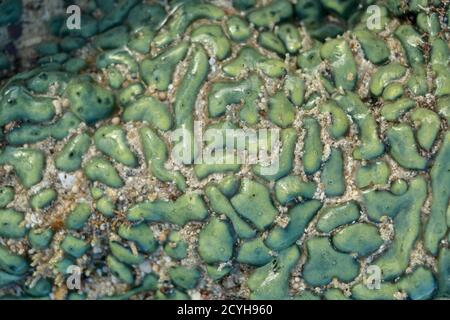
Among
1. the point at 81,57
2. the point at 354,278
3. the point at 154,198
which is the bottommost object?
the point at 354,278

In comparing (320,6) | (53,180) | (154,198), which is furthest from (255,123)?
(53,180)

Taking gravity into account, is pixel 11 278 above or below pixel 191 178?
below

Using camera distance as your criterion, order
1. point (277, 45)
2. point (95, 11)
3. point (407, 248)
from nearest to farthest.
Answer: point (407, 248) < point (277, 45) < point (95, 11)

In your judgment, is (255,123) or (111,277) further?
(111,277)

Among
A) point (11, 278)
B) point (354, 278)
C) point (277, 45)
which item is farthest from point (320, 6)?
point (11, 278)

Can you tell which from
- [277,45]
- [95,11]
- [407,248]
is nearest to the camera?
[407,248]
